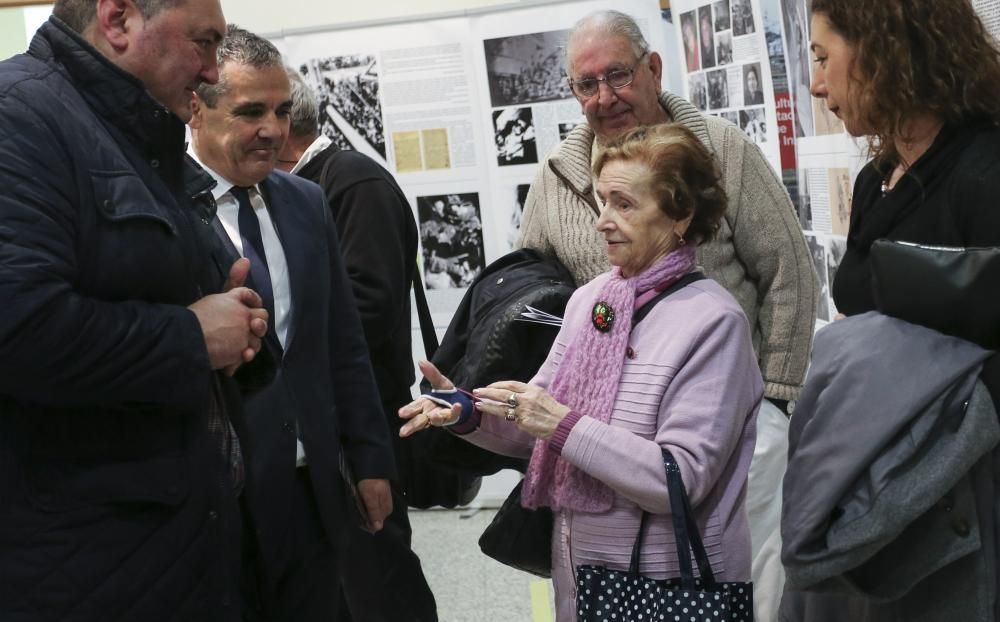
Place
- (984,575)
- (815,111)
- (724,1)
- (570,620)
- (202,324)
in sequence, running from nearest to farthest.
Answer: (984,575) < (202,324) < (570,620) < (815,111) < (724,1)

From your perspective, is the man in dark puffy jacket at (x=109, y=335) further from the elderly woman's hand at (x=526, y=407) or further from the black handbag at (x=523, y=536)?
the black handbag at (x=523, y=536)

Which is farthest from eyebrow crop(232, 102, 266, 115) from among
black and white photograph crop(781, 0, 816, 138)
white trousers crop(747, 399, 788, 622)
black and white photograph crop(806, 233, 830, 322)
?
black and white photograph crop(806, 233, 830, 322)

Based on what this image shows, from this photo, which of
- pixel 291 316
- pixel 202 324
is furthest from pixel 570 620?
pixel 202 324

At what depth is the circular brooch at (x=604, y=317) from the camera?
2.13 m

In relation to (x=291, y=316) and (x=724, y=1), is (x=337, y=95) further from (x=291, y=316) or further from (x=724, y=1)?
(x=291, y=316)

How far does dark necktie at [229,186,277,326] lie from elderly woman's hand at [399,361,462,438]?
0.33m

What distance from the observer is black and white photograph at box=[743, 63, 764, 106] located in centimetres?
353

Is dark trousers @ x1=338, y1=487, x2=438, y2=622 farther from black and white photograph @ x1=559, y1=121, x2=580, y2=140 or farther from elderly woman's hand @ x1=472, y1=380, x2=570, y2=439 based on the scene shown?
black and white photograph @ x1=559, y1=121, x2=580, y2=140

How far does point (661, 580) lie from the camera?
2.03 m

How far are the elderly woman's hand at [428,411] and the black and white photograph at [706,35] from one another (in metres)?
2.21

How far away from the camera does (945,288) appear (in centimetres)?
156

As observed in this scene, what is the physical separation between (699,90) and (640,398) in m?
2.35

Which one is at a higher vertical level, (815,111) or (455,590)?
(815,111)

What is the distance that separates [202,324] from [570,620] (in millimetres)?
1012
